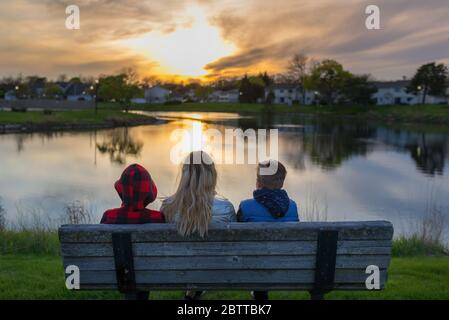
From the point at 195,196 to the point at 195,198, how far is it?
0.06 feet

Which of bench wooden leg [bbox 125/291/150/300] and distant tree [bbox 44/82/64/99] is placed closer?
bench wooden leg [bbox 125/291/150/300]

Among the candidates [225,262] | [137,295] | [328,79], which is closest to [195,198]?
[225,262]

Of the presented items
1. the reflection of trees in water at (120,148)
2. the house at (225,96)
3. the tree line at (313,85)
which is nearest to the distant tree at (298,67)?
the tree line at (313,85)

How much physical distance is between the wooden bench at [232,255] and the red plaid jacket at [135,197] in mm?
376

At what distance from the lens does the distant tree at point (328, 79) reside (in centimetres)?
9950

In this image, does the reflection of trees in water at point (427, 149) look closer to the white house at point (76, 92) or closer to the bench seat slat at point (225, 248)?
the bench seat slat at point (225, 248)

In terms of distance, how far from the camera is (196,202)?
3625mm

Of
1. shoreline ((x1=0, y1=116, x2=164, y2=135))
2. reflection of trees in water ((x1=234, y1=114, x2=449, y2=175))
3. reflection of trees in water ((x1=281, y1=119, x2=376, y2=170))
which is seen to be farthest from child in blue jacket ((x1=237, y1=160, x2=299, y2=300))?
shoreline ((x1=0, y1=116, x2=164, y2=135))

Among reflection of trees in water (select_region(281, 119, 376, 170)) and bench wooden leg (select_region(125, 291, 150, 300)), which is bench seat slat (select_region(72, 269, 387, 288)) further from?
reflection of trees in water (select_region(281, 119, 376, 170))

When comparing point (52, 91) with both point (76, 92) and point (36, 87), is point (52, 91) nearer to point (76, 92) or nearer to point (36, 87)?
point (76, 92)

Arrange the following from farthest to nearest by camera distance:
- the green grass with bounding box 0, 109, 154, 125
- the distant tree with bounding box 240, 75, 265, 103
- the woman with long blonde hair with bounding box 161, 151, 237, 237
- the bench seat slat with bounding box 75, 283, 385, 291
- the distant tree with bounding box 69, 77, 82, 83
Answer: the distant tree with bounding box 69, 77, 82, 83 < the distant tree with bounding box 240, 75, 265, 103 < the green grass with bounding box 0, 109, 154, 125 < the bench seat slat with bounding box 75, 283, 385, 291 < the woman with long blonde hair with bounding box 161, 151, 237, 237

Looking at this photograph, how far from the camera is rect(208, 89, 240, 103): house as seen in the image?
6691 inches
